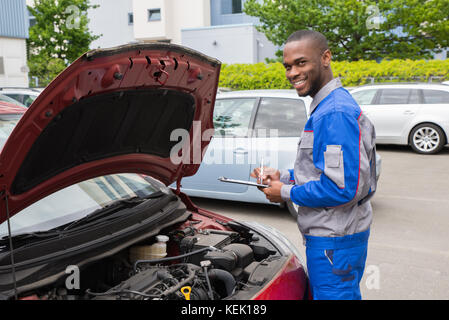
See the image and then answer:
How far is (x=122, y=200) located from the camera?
2867 mm

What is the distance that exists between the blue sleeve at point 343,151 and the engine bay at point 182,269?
547mm

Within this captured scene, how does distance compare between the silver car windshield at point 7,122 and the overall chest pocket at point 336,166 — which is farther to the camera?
the silver car windshield at point 7,122

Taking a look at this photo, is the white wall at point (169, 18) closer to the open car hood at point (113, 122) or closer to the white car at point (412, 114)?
the white car at point (412, 114)

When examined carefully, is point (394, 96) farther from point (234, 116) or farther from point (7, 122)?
point (7, 122)

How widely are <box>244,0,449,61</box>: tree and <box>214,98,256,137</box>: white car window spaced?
1190 centimetres

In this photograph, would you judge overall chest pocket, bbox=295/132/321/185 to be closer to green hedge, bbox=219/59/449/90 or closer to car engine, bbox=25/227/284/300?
car engine, bbox=25/227/284/300

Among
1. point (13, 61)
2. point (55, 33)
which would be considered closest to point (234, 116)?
point (55, 33)

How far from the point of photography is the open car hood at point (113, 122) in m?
1.92

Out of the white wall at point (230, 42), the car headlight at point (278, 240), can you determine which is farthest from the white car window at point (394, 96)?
the white wall at point (230, 42)

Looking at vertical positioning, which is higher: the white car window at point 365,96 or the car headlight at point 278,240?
the white car window at point 365,96

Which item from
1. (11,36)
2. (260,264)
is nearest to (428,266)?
(260,264)

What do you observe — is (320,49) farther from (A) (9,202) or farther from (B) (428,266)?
(B) (428,266)

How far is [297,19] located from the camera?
57.3ft
